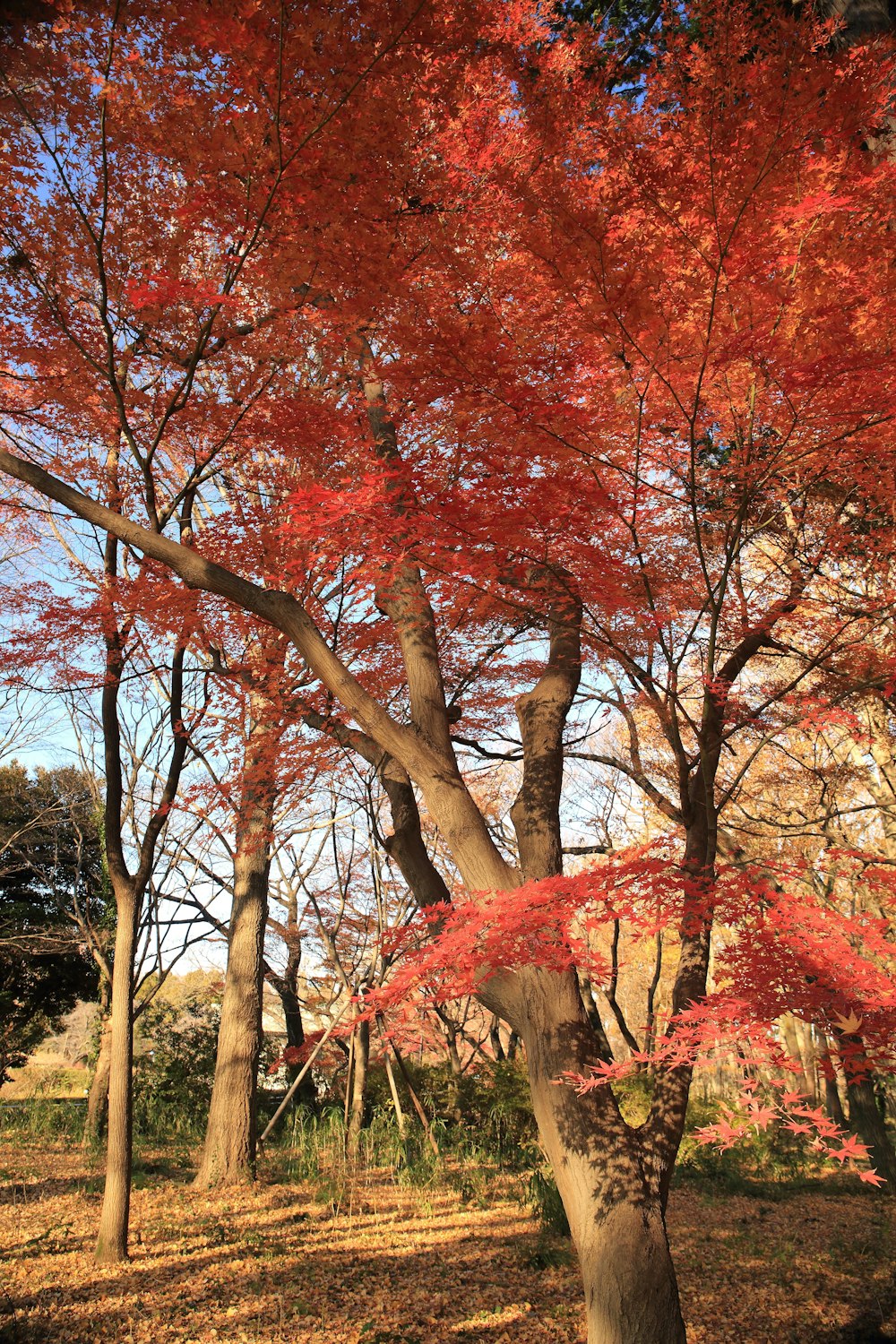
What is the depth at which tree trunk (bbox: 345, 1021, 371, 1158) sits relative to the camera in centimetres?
923

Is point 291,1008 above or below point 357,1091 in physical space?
above

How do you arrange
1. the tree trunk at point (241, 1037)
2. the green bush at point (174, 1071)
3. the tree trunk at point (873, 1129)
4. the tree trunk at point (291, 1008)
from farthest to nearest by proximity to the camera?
the tree trunk at point (291, 1008) < the green bush at point (174, 1071) < the tree trunk at point (873, 1129) < the tree trunk at point (241, 1037)

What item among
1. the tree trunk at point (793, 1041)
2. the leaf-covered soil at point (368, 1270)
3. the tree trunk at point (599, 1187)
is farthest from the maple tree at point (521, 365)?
the tree trunk at point (793, 1041)

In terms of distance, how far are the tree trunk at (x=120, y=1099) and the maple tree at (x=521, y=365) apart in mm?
2382

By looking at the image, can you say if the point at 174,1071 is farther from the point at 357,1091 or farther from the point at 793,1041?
the point at 793,1041

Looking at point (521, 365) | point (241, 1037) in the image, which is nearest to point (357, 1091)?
point (241, 1037)

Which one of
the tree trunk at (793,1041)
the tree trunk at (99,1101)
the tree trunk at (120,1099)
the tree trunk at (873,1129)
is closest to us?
the tree trunk at (120,1099)

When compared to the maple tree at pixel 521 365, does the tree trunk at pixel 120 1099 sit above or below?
below

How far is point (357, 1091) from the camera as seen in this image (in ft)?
31.7

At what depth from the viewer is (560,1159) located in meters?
3.93

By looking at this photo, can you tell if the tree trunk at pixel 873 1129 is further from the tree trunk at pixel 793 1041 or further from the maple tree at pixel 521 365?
the tree trunk at pixel 793 1041

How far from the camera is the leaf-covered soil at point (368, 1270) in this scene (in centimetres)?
487

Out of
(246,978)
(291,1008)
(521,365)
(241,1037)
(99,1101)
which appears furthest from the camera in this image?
(291,1008)

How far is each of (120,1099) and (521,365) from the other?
594 cm
